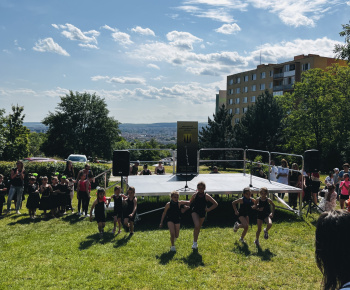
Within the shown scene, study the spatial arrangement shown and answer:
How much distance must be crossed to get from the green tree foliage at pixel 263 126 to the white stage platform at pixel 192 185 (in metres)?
26.8

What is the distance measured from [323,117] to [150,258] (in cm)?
3710

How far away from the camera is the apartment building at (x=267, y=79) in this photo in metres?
Answer: 65.9

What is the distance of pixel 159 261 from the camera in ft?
24.8

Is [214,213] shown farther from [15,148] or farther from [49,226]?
[15,148]

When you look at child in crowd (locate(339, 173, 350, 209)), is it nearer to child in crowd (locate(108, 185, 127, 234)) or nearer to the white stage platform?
the white stage platform

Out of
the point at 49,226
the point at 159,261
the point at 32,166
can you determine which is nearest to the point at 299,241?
the point at 159,261

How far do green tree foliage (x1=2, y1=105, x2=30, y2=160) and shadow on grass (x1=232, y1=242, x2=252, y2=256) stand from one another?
26854mm

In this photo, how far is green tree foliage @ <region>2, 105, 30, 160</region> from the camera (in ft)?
100

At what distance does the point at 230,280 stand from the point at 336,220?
555 centimetres

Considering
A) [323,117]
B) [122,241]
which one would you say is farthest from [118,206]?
[323,117]

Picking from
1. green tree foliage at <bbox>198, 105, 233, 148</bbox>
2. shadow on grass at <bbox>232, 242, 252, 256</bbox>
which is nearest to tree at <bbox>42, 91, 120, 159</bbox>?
green tree foliage at <bbox>198, 105, 233, 148</bbox>

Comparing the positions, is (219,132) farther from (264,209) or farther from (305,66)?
(264,209)

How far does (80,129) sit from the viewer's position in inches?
2485

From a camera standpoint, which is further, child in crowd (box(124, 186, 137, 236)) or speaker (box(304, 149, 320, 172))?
speaker (box(304, 149, 320, 172))
